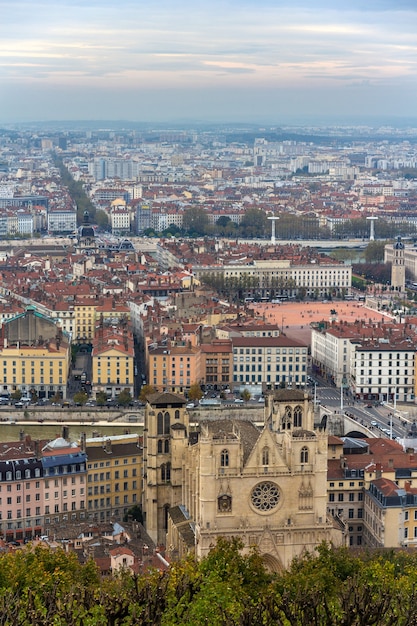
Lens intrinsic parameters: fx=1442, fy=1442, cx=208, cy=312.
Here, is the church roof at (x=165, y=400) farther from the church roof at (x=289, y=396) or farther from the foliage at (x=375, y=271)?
the foliage at (x=375, y=271)

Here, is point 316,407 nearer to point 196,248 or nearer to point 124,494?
point 124,494

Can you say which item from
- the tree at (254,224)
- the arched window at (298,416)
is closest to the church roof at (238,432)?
the arched window at (298,416)

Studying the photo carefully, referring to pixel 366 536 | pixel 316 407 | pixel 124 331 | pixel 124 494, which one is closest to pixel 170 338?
pixel 124 331

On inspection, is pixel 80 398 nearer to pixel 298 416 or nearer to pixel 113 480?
pixel 113 480

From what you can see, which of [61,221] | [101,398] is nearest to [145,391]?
[101,398]

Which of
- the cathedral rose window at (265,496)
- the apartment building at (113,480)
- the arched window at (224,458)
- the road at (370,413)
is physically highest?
the arched window at (224,458)
